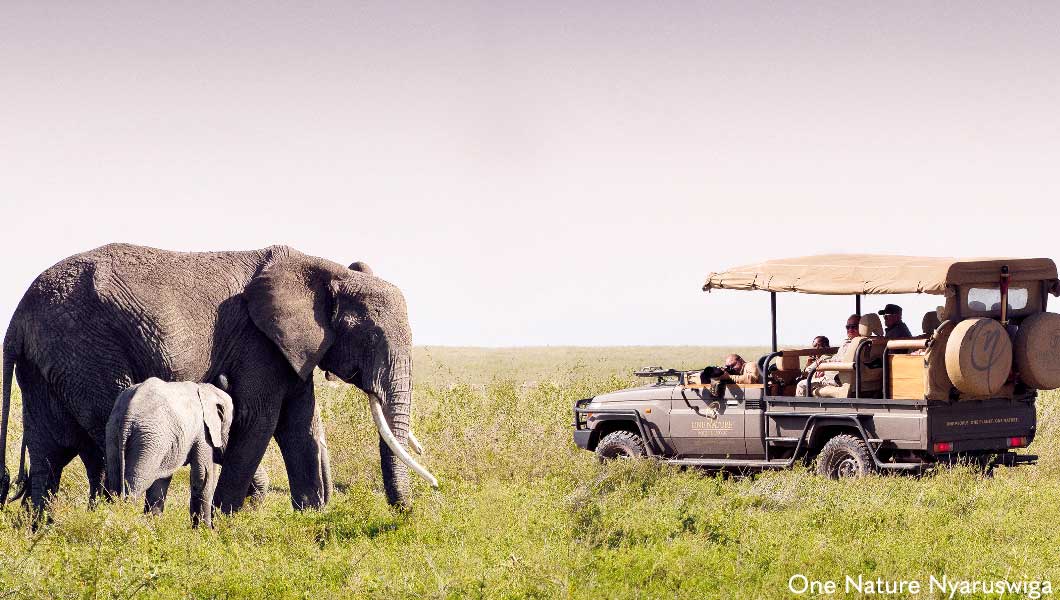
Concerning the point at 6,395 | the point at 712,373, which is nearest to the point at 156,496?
the point at 6,395

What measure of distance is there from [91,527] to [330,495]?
11.5 feet

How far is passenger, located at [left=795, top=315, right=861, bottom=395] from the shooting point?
46.8ft

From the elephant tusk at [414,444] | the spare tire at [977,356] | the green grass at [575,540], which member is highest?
the spare tire at [977,356]

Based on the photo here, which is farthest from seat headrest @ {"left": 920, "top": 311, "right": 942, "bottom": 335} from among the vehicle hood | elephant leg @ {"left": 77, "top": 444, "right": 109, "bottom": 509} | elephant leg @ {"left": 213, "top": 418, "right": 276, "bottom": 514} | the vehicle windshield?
elephant leg @ {"left": 77, "top": 444, "right": 109, "bottom": 509}

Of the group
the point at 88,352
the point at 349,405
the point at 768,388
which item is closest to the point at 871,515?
the point at 768,388

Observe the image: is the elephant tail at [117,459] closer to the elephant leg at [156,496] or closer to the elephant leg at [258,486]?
the elephant leg at [156,496]

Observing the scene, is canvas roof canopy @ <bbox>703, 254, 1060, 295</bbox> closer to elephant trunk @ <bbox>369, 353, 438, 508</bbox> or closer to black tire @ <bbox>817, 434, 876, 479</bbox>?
black tire @ <bbox>817, 434, 876, 479</bbox>

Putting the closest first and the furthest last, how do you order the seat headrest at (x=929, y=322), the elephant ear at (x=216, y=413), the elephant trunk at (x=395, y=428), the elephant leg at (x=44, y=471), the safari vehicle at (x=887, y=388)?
the elephant ear at (x=216, y=413) → the elephant leg at (x=44, y=471) → the elephant trunk at (x=395, y=428) → the safari vehicle at (x=887, y=388) → the seat headrest at (x=929, y=322)

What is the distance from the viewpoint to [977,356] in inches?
513

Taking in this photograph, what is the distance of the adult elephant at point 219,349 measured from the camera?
41.3 ft

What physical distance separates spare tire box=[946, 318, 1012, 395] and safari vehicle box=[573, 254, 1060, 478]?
0.01 meters

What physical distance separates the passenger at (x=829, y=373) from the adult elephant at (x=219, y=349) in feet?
15.7

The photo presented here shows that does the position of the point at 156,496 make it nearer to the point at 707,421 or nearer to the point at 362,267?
the point at 362,267

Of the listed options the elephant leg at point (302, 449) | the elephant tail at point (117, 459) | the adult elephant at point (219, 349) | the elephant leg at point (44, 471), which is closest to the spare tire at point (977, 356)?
the adult elephant at point (219, 349)
